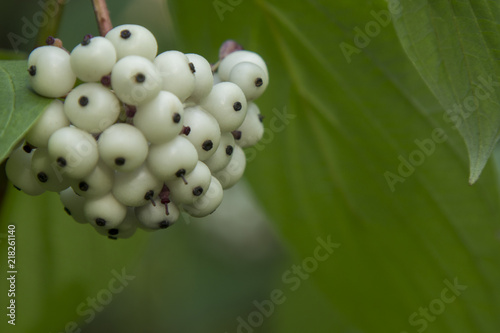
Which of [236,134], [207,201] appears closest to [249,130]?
[236,134]

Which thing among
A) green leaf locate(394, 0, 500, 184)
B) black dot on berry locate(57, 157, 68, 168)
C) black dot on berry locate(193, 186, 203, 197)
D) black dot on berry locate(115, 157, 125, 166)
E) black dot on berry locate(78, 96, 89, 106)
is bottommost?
black dot on berry locate(57, 157, 68, 168)

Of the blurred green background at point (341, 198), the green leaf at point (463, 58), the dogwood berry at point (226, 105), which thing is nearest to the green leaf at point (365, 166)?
the blurred green background at point (341, 198)

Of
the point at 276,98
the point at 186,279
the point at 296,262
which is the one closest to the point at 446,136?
the point at 276,98

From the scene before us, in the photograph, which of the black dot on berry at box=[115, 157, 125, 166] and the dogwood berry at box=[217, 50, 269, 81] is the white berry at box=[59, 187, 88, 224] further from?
the dogwood berry at box=[217, 50, 269, 81]

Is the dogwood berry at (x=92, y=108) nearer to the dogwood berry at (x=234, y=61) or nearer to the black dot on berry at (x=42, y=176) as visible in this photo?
the black dot on berry at (x=42, y=176)

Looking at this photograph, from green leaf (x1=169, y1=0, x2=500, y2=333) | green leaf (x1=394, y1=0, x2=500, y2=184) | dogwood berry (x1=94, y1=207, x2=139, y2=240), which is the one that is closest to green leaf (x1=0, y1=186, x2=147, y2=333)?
green leaf (x1=169, y1=0, x2=500, y2=333)

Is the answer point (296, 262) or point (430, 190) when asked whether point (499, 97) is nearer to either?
point (430, 190)
